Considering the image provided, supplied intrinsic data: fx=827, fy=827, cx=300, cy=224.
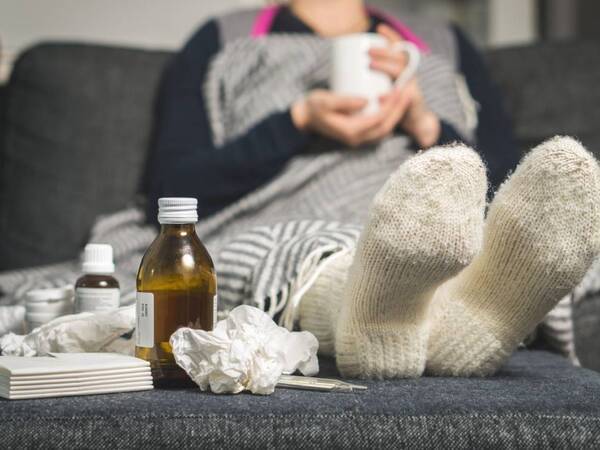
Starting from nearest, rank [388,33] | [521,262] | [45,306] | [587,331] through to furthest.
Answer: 1. [521,262]
2. [45,306]
3. [587,331]
4. [388,33]

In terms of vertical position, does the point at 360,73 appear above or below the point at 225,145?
above

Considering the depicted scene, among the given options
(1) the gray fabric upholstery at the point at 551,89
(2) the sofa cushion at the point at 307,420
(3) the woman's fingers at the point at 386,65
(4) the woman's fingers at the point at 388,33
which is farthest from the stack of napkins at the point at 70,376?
(1) the gray fabric upholstery at the point at 551,89

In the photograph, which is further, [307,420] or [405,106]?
[405,106]

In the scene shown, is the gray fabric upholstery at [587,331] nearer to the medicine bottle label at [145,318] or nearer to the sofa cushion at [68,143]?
the medicine bottle label at [145,318]

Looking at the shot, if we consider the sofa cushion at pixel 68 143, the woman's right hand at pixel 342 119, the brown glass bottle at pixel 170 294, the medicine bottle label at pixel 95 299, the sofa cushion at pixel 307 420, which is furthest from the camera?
the sofa cushion at pixel 68 143

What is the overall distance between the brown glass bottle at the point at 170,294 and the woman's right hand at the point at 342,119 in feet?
1.94

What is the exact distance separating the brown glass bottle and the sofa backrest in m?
0.81

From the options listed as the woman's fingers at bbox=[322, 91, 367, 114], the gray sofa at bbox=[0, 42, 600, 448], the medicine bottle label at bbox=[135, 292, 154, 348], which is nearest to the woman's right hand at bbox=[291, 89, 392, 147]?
the woman's fingers at bbox=[322, 91, 367, 114]

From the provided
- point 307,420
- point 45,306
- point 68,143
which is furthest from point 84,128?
point 307,420

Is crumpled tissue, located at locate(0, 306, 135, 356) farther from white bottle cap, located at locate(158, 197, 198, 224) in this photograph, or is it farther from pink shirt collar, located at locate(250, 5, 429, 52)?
pink shirt collar, located at locate(250, 5, 429, 52)

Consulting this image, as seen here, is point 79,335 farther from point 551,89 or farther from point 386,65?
point 551,89

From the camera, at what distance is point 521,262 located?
71 cm

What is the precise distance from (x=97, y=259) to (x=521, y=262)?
39 cm

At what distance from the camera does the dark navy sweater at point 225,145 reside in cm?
127
